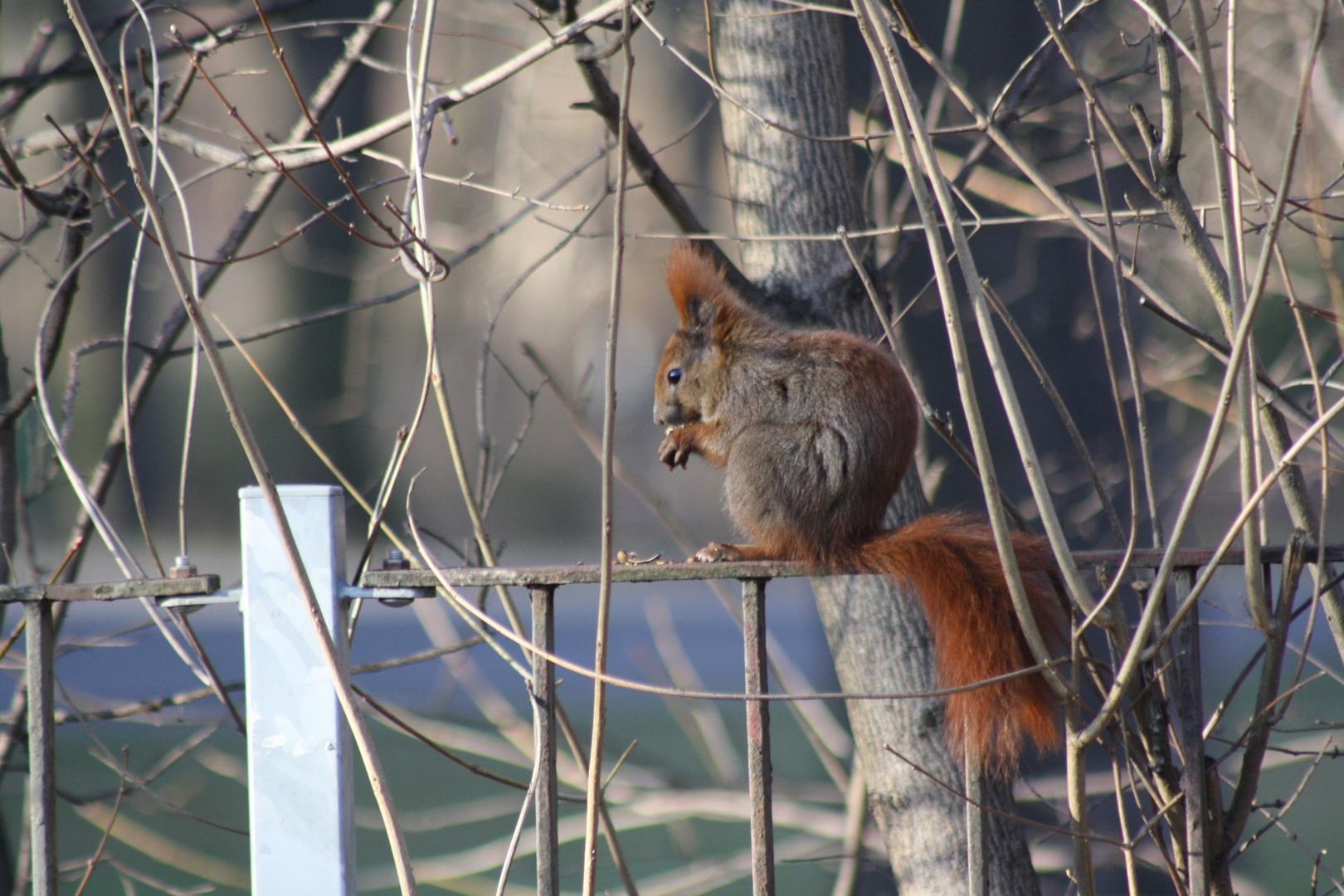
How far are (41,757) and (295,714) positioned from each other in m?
0.34

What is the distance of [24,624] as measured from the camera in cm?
133

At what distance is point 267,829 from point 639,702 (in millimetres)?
6333

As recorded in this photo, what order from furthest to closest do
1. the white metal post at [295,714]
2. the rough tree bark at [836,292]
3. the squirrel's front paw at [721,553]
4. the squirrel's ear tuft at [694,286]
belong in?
the rough tree bark at [836,292] → the squirrel's ear tuft at [694,286] → the squirrel's front paw at [721,553] → the white metal post at [295,714]

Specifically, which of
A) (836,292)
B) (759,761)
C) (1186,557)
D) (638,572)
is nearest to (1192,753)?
(1186,557)

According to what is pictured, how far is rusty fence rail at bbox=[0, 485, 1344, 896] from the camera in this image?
3.86 ft

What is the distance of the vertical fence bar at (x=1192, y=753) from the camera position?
3.91 feet

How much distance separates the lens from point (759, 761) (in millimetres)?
1229

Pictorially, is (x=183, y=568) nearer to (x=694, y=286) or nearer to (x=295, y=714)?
(x=295, y=714)

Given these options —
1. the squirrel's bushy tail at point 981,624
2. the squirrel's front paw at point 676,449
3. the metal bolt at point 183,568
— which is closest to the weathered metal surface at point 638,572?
the squirrel's bushy tail at point 981,624

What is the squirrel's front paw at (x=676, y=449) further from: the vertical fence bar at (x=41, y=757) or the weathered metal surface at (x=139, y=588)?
the vertical fence bar at (x=41, y=757)

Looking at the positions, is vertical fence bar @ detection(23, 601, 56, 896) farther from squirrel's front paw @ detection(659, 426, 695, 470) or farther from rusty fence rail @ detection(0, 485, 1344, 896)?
squirrel's front paw @ detection(659, 426, 695, 470)

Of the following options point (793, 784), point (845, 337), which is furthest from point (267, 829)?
point (793, 784)

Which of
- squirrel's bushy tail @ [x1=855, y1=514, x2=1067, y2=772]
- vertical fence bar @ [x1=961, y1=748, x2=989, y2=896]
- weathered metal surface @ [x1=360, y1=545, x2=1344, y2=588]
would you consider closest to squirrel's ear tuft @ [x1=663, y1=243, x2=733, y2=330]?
squirrel's bushy tail @ [x1=855, y1=514, x2=1067, y2=772]

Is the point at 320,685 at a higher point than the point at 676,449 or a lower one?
lower
